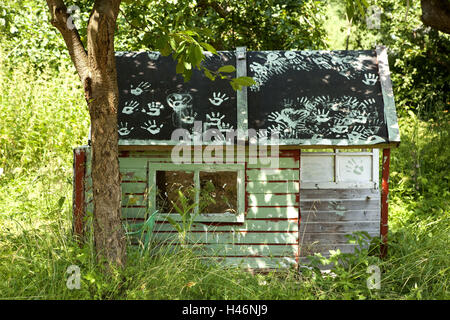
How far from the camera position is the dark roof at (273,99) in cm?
591

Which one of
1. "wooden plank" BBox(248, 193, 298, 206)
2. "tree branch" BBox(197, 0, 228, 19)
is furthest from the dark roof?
"tree branch" BBox(197, 0, 228, 19)

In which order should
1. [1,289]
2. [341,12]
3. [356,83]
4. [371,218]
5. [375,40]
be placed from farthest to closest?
1. [341,12]
2. [375,40]
3. [371,218]
4. [356,83]
5. [1,289]

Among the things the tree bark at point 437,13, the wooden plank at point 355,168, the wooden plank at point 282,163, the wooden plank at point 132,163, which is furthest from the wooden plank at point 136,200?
the tree bark at point 437,13

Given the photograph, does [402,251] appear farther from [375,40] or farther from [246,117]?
[375,40]

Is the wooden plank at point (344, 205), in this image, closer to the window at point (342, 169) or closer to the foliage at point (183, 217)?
the window at point (342, 169)

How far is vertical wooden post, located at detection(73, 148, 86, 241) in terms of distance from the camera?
213 inches

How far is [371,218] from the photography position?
7.16m

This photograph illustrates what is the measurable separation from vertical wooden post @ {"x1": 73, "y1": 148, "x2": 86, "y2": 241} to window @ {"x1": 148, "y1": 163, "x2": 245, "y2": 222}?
3.00 ft

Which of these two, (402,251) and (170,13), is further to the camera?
(170,13)

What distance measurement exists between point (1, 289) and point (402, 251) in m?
4.83

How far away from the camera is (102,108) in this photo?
4523 mm

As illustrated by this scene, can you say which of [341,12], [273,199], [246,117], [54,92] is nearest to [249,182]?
[273,199]

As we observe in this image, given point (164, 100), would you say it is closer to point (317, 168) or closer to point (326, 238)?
point (317, 168)

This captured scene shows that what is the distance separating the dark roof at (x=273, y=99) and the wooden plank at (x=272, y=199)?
2.64 feet
